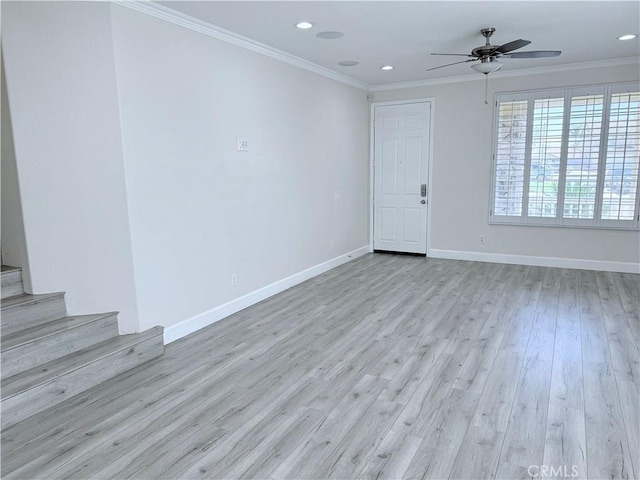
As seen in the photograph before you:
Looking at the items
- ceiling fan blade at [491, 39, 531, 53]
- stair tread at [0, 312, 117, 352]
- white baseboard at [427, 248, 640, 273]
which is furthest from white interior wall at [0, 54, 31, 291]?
white baseboard at [427, 248, 640, 273]

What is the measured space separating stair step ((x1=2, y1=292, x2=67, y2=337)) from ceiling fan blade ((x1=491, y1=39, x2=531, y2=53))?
166 inches

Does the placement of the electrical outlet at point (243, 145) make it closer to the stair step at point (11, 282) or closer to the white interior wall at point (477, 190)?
the stair step at point (11, 282)

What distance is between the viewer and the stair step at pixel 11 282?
3.06 m

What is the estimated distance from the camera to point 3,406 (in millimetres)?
2408

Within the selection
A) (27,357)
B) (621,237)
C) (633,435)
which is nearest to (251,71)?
(27,357)

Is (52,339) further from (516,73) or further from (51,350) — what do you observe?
(516,73)

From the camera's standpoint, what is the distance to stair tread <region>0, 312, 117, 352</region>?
2.75 metres

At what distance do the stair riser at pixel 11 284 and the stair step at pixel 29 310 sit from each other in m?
0.05

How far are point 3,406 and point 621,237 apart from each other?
674 cm

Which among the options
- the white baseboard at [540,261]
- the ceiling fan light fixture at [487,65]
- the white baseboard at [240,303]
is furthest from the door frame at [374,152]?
the ceiling fan light fixture at [487,65]

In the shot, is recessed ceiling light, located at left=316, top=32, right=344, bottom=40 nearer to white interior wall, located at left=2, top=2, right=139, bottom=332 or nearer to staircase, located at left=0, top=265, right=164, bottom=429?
white interior wall, located at left=2, top=2, right=139, bottom=332

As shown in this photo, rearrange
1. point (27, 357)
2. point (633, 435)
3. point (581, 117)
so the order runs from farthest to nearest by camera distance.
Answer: point (581, 117)
point (27, 357)
point (633, 435)

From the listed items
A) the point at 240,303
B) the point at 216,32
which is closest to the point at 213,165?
the point at 216,32

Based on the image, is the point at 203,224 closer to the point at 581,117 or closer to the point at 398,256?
the point at 398,256
